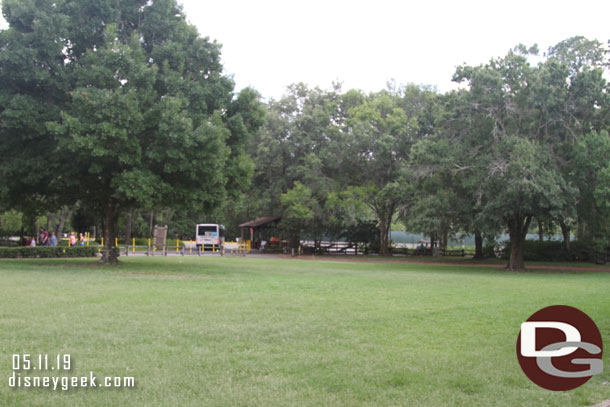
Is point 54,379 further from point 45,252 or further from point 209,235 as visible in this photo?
point 209,235

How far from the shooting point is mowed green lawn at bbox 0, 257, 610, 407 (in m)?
5.54

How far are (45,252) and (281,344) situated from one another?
2658cm

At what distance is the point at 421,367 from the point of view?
6.67m

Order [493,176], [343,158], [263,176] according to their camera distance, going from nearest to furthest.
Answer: [493,176], [343,158], [263,176]

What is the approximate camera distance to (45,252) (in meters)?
29.9

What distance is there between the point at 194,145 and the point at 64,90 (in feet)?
20.0

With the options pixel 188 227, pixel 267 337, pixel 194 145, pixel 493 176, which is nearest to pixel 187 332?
pixel 267 337

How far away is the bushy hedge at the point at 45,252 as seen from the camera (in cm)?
2864

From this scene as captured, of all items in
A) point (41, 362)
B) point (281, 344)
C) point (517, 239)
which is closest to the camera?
point (41, 362)

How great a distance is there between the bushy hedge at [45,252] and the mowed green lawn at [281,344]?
15887 millimetres

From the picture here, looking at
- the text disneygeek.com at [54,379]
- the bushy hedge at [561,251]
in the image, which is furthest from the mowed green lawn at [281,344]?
the bushy hedge at [561,251]

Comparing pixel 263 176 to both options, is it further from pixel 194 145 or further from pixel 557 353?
pixel 557 353

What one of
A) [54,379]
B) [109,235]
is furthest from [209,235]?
[54,379]

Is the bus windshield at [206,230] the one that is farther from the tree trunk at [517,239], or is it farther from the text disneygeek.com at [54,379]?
the text disneygeek.com at [54,379]
